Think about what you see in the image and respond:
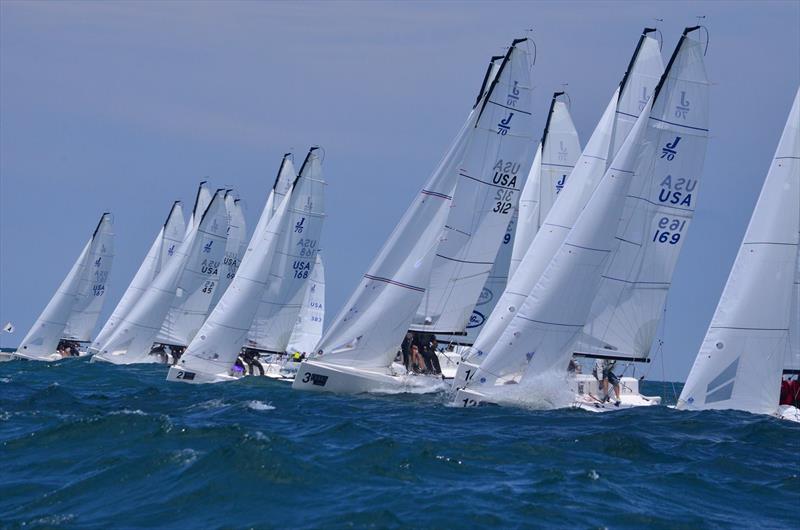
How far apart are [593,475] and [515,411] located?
28.2 ft

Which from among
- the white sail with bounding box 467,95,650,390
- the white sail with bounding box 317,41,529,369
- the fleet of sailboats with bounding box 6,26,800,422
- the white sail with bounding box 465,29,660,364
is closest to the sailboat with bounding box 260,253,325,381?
the fleet of sailboats with bounding box 6,26,800,422

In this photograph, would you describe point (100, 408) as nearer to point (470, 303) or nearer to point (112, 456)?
point (112, 456)

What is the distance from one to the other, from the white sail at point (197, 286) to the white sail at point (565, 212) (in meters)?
20.0

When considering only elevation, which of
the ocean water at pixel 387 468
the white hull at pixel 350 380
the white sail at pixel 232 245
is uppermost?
the white sail at pixel 232 245

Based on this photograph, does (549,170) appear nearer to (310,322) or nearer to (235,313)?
(235,313)

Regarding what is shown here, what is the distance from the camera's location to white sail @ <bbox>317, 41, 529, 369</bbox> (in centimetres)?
3062

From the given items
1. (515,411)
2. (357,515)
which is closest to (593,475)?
(357,515)

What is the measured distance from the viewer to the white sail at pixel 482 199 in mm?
32875

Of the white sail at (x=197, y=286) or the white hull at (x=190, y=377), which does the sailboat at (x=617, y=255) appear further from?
the white sail at (x=197, y=286)

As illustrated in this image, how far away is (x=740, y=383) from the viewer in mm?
26781

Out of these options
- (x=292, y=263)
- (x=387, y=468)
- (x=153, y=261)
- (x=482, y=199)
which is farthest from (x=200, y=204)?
(x=387, y=468)

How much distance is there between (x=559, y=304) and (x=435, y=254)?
5.98 metres

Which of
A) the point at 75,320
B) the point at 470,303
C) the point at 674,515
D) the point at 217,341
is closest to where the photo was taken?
the point at 674,515

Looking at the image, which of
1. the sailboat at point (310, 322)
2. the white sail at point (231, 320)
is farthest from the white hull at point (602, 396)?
the sailboat at point (310, 322)
